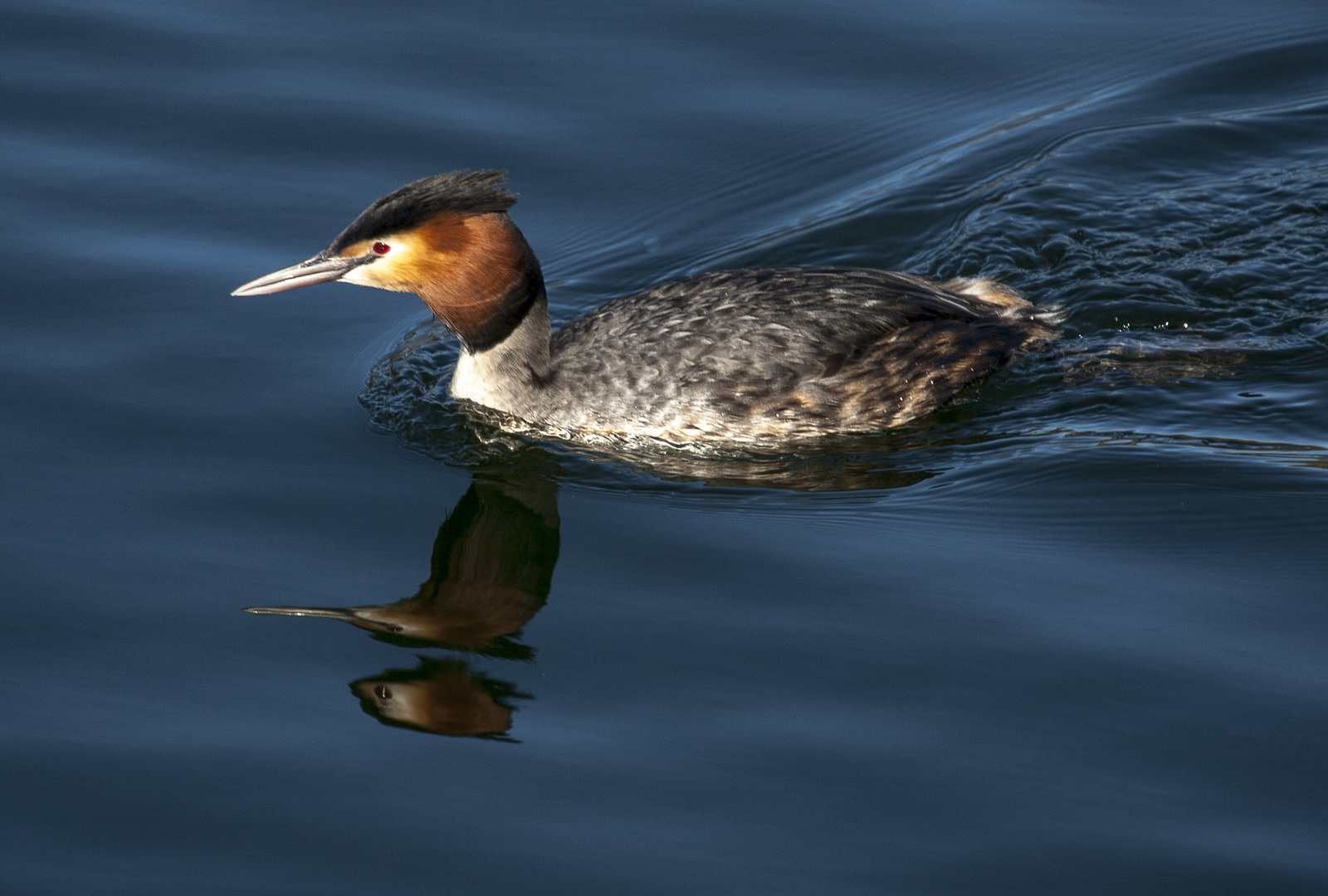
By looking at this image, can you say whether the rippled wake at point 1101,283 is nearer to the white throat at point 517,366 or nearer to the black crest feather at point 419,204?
the white throat at point 517,366

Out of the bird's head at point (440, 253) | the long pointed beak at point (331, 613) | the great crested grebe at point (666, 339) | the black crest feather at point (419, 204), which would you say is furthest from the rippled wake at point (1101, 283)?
the long pointed beak at point (331, 613)

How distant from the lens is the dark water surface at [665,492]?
568 cm

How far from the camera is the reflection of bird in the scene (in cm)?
680

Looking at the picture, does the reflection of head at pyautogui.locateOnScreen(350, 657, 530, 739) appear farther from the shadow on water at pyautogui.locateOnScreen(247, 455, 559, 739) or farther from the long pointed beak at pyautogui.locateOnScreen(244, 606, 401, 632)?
the long pointed beak at pyautogui.locateOnScreen(244, 606, 401, 632)

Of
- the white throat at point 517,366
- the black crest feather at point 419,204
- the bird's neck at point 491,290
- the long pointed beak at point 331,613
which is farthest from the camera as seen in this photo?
the white throat at point 517,366

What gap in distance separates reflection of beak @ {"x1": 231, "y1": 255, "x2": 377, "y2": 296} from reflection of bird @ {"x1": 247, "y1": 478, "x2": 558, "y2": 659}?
129 centimetres

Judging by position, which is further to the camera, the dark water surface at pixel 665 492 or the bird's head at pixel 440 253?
the bird's head at pixel 440 253

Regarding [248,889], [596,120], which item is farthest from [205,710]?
[596,120]

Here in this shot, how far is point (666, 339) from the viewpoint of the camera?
862 centimetres

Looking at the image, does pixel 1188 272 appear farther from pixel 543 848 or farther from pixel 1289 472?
pixel 543 848

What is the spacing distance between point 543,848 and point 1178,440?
4.43 metres

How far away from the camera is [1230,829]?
5.55 metres

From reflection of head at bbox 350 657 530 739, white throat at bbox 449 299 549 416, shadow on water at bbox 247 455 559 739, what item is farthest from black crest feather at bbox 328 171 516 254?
reflection of head at bbox 350 657 530 739

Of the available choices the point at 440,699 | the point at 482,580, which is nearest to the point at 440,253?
the point at 482,580
